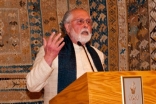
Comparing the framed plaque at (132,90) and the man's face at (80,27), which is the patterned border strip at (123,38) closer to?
the man's face at (80,27)

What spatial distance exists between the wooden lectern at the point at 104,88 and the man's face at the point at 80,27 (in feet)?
3.30

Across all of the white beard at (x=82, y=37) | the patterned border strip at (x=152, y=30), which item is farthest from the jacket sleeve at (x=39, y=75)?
the patterned border strip at (x=152, y=30)

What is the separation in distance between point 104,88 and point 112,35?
206 centimetres

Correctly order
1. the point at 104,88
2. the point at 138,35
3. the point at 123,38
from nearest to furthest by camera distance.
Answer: the point at 104,88 < the point at 138,35 < the point at 123,38

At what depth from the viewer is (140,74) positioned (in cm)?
144

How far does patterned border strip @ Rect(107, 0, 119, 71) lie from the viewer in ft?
11.0

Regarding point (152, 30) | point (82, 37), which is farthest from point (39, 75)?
point (152, 30)

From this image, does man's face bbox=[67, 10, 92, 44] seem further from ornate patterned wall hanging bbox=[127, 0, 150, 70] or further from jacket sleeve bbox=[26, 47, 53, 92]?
ornate patterned wall hanging bbox=[127, 0, 150, 70]

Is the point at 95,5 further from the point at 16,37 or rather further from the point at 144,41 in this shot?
the point at 16,37

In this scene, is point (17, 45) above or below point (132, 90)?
above

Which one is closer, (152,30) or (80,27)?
(80,27)

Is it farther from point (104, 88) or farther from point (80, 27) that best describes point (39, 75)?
point (104, 88)

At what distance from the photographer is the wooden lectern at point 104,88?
1327 mm

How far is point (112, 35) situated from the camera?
3.38m
